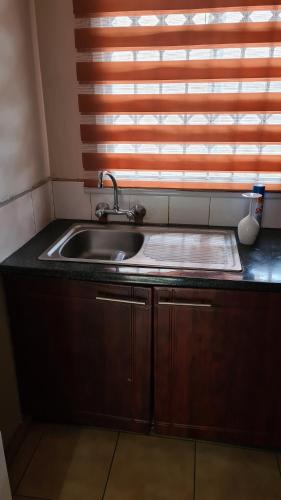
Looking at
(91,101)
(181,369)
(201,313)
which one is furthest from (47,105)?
(181,369)

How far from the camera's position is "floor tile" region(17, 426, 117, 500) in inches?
61.6

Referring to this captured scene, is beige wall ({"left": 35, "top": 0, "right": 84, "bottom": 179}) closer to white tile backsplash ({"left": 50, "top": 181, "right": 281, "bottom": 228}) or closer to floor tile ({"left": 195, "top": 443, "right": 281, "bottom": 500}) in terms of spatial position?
white tile backsplash ({"left": 50, "top": 181, "right": 281, "bottom": 228})

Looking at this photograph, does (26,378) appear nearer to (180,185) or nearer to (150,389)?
(150,389)

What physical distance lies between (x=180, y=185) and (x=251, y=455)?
1.29 metres

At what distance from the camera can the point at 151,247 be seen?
69.4 inches

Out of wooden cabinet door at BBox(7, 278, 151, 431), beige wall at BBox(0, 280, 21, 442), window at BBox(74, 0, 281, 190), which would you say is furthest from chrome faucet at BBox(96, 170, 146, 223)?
beige wall at BBox(0, 280, 21, 442)

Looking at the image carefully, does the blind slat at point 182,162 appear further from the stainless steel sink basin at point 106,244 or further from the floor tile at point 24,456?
the floor tile at point 24,456

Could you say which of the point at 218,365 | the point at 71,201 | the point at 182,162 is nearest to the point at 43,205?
the point at 71,201

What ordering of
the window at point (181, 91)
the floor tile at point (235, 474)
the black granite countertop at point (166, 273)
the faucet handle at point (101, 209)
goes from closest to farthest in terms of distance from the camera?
1. the black granite countertop at point (166, 273)
2. the floor tile at point (235, 474)
3. the window at point (181, 91)
4. the faucet handle at point (101, 209)

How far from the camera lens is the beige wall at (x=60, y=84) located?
5.83 feet

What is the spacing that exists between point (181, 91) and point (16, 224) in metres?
0.96

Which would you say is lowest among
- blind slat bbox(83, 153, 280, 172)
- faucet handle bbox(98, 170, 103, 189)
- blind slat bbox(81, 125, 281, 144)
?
faucet handle bbox(98, 170, 103, 189)

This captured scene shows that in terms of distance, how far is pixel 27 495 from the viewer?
1.55 metres

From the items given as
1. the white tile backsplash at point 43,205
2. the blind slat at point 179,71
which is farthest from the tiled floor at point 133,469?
the blind slat at point 179,71
